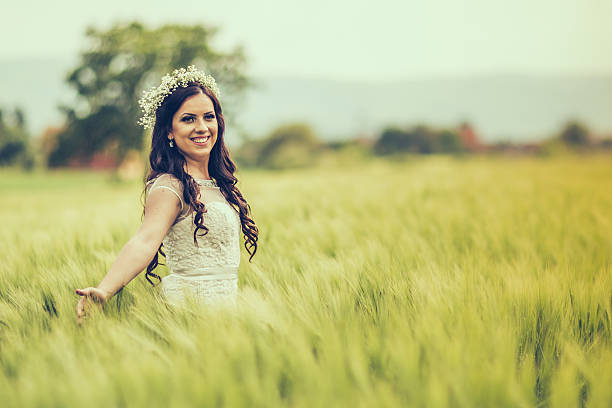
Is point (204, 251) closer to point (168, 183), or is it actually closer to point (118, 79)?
point (168, 183)

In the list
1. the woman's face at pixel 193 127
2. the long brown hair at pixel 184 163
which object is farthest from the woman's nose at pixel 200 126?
the long brown hair at pixel 184 163

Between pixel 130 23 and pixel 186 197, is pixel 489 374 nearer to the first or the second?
pixel 186 197

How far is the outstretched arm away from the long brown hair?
0.31 feet

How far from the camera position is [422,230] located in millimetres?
3270

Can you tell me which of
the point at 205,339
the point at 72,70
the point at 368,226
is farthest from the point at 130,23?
the point at 205,339

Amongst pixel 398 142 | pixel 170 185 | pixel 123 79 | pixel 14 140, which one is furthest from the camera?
pixel 398 142

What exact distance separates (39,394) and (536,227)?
3.39m

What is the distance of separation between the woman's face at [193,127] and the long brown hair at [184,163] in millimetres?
28

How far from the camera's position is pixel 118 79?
58.0 ft

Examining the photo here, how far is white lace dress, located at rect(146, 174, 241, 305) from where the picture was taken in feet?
6.12

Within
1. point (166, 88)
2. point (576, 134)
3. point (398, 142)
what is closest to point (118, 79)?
point (166, 88)

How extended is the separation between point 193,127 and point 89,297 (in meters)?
0.84

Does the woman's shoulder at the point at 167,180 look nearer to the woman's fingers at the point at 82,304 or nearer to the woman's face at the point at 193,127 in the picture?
the woman's face at the point at 193,127

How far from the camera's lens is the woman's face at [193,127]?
6.30 ft
